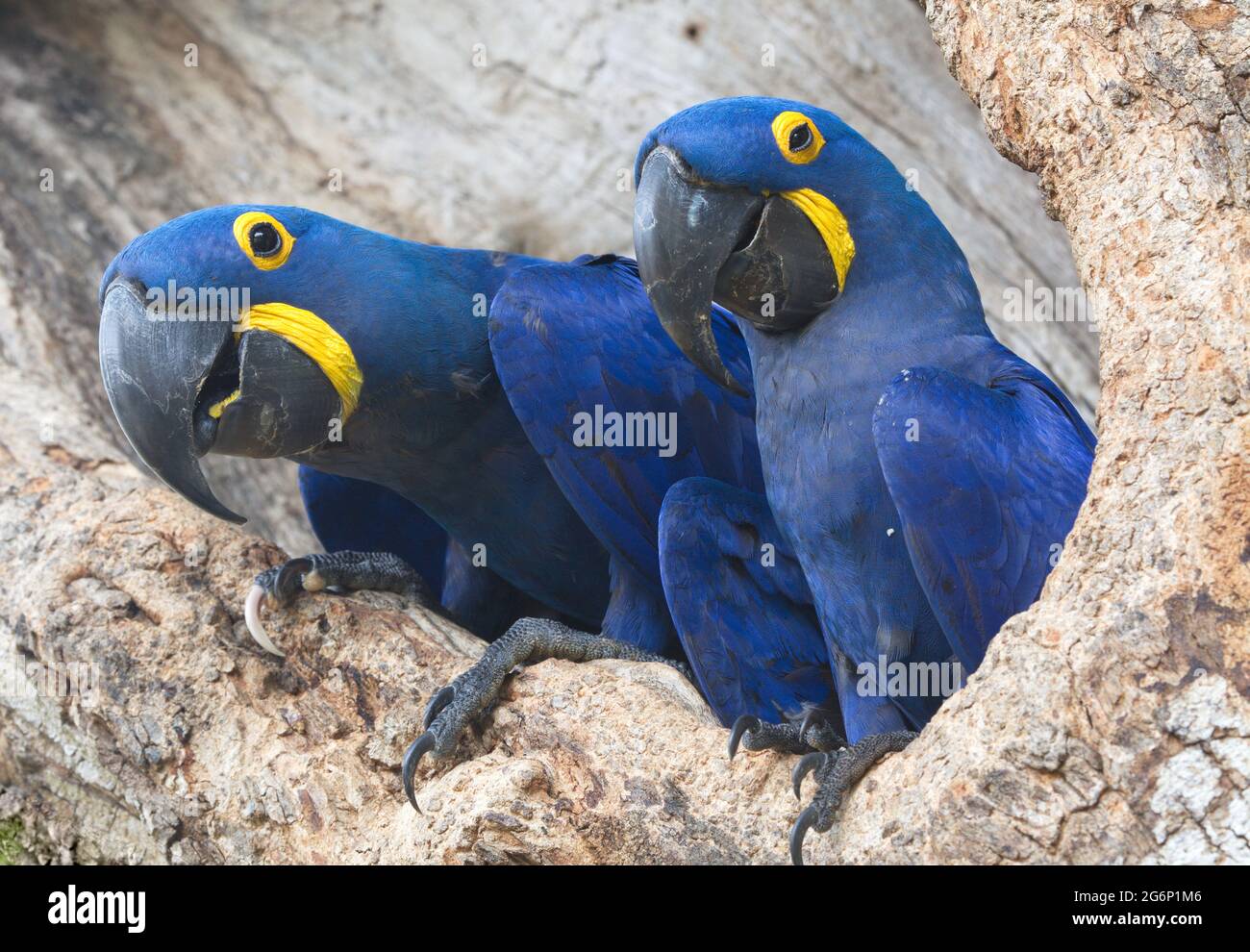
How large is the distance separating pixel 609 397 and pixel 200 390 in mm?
978

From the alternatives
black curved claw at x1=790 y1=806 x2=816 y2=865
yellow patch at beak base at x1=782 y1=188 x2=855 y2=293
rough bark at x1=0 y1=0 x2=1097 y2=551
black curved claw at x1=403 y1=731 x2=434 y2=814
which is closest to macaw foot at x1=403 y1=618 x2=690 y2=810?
black curved claw at x1=403 y1=731 x2=434 y2=814

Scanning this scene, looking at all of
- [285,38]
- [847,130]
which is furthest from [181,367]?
[285,38]

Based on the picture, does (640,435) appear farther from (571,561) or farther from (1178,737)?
(1178,737)

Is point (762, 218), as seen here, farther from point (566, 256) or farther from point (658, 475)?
point (566, 256)

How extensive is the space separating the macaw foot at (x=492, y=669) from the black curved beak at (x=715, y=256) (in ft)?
2.41

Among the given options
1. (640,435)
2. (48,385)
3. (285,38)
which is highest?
(285,38)

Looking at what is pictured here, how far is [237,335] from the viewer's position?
10.5 feet

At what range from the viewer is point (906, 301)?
3.03 metres

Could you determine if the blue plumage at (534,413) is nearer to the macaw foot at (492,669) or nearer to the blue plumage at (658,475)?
the blue plumage at (658,475)

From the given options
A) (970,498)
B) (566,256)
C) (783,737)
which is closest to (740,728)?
(783,737)

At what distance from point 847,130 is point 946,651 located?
1184 millimetres

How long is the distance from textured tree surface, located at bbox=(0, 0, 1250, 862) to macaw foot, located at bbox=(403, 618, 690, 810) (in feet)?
0.19

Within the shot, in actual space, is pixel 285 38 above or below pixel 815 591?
above

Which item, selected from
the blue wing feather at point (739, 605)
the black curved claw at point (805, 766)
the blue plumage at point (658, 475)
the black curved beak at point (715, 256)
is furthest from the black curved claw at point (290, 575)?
the black curved claw at point (805, 766)
